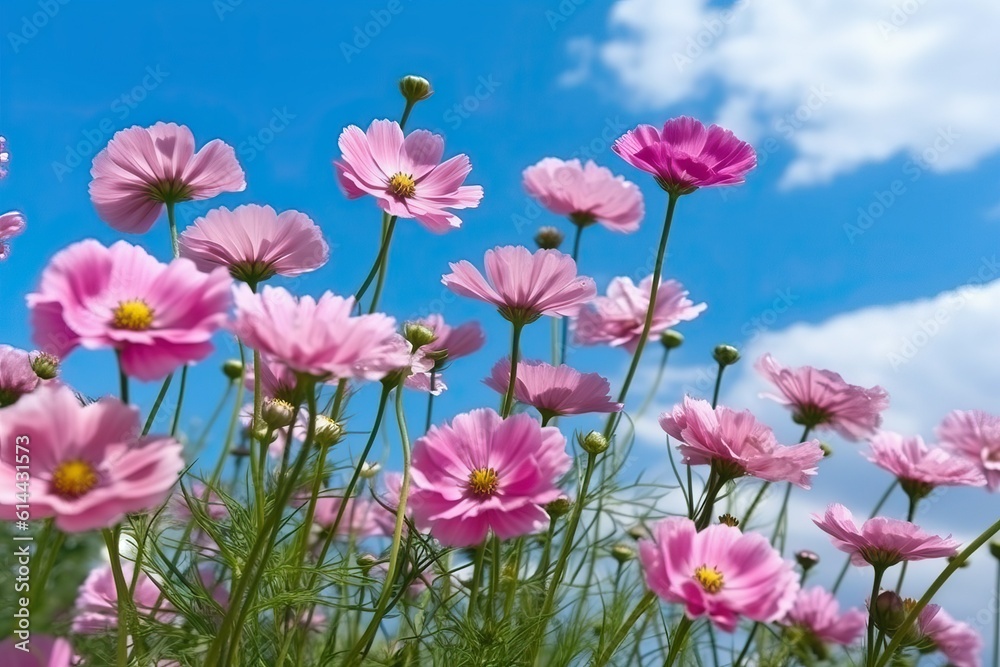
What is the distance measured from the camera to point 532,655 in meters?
0.94

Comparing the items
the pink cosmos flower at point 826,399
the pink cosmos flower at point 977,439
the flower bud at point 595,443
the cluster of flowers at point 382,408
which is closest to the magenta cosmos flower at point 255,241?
the cluster of flowers at point 382,408

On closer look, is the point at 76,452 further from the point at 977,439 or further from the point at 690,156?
the point at 977,439

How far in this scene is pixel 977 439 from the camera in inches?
48.9

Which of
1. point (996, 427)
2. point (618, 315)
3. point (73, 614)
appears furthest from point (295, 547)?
point (996, 427)

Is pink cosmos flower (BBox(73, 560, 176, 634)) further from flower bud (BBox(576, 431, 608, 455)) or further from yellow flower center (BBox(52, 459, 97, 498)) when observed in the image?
yellow flower center (BBox(52, 459, 97, 498))

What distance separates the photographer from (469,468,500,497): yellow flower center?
721 millimetres

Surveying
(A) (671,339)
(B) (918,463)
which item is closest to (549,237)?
(A) (671,339)

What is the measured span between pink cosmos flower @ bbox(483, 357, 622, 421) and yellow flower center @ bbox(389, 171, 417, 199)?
20 cm

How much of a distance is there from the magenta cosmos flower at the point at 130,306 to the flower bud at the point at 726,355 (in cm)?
96

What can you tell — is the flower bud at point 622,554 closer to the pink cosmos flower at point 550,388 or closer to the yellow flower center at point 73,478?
the pink cosmos flower at point 550,388

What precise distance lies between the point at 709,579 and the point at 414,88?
640mm

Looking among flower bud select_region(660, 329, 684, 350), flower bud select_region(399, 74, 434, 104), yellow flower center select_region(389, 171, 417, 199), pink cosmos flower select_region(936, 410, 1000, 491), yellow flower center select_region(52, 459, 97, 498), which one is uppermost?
flower bud select_region(660, 329, 684, 350)

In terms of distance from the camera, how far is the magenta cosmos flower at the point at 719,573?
615 mm

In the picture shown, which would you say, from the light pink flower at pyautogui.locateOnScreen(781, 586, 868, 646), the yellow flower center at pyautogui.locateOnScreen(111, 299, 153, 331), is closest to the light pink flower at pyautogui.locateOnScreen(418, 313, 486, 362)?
the yellow flower center at pyautogui.locateOnScreen(111, 299, 153, 331)
